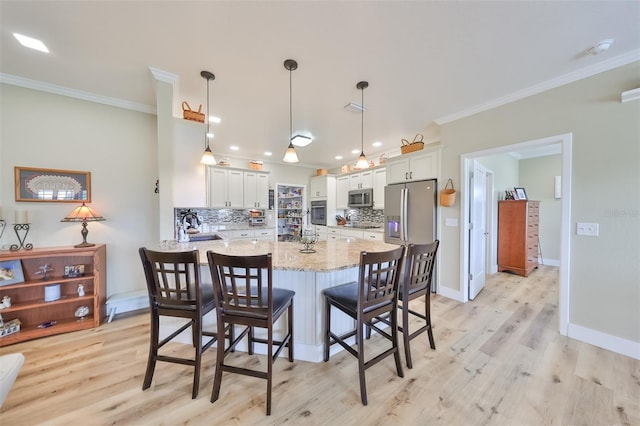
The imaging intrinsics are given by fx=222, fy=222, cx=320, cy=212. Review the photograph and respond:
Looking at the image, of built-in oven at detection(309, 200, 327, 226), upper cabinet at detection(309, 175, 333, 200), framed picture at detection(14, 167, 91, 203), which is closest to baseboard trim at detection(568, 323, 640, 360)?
built-in oven at detection(309, 200, 327, 226)

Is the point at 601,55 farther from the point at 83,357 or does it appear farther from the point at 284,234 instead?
the point at 284,234

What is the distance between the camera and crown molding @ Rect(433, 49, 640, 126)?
6.57 feet

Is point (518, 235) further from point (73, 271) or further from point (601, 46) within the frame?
point (73, 271)

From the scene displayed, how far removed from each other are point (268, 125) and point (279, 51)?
173cm

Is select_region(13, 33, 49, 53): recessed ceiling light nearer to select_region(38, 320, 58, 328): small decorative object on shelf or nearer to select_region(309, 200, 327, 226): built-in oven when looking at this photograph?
select_region(38, 320, 58, 328): small decorative object on shelf

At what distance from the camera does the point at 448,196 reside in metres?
3.21

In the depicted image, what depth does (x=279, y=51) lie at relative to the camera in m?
1.96

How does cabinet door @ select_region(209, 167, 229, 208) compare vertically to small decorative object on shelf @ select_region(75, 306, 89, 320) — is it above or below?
above

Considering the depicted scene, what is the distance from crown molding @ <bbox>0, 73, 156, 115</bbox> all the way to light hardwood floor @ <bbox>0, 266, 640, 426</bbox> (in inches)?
105

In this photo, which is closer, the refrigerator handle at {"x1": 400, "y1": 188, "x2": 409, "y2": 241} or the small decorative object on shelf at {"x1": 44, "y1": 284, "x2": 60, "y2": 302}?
the small decorative object on shelf at {"x1": 44, "y1": 284, "x2": 60, "y2": 302}

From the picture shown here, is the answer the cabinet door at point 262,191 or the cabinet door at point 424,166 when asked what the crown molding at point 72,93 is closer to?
the cabinet door at point 262,191

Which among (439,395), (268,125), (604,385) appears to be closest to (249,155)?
(268,125)

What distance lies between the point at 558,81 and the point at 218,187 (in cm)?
531

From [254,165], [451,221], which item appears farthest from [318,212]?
[451,221]
